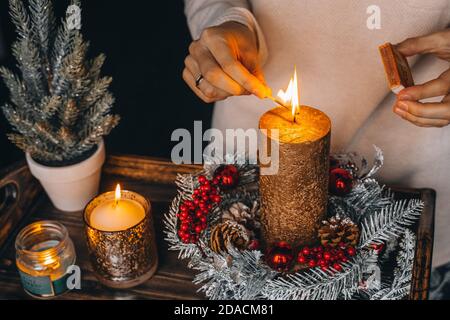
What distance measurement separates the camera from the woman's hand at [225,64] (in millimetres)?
811

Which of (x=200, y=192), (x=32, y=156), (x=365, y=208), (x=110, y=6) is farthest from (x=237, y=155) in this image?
(x=110, y=6)

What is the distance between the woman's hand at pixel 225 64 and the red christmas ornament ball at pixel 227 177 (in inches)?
5.1

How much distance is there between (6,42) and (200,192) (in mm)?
738

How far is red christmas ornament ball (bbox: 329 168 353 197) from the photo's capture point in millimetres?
Answer: 875

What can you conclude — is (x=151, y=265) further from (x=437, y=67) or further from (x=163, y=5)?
(x=163, y=5)

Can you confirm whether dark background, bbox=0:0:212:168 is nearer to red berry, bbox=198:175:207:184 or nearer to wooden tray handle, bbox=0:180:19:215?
wooden tray handle, bbox=0:180:19:215

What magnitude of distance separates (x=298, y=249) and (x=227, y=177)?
0.19 m

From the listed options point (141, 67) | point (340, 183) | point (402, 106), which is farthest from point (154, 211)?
point (141, 67)

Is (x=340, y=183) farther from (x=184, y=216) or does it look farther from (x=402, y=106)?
(x=184, y=216)

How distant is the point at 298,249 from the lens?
0.80m

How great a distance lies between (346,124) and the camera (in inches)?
44.7

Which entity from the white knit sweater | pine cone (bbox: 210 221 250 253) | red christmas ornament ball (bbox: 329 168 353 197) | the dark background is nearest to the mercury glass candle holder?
pine cone (bbox: 210 221 250 253)

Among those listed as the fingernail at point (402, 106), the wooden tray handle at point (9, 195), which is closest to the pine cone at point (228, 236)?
the fingernail at point (402, 106)
